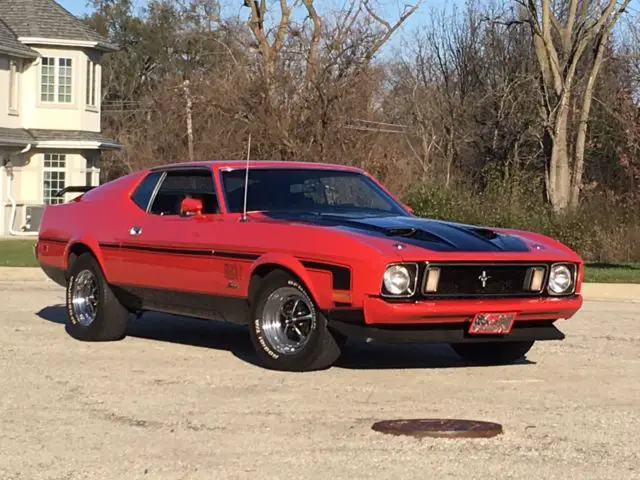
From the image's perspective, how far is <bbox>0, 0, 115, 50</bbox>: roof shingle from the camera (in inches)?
1426

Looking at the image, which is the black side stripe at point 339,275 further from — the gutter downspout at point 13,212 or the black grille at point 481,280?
the gutter downspout at point 13,212

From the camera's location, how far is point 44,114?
36.1 metres

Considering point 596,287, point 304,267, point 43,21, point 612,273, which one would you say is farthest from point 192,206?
point 43,21

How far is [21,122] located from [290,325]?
93.7 feet

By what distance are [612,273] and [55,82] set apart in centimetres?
2141

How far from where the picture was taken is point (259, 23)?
127 ft

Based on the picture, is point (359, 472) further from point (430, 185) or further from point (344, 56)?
point (344, 56)

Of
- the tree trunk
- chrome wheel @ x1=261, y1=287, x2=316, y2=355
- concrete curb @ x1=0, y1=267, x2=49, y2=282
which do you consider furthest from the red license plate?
the tree trunk

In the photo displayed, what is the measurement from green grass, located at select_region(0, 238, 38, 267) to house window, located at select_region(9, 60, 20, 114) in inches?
195

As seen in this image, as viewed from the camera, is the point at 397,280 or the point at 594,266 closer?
the point at 397,280

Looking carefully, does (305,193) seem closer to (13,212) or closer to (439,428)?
(439,428)

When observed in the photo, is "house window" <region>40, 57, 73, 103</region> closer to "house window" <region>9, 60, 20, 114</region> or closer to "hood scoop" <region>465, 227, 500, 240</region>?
"house window" <region>9, 60, 20, 114</region>

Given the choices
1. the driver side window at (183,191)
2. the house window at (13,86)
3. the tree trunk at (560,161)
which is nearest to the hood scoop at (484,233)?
the driver side window at (183,191)

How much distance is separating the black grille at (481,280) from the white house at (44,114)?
1103 inches
